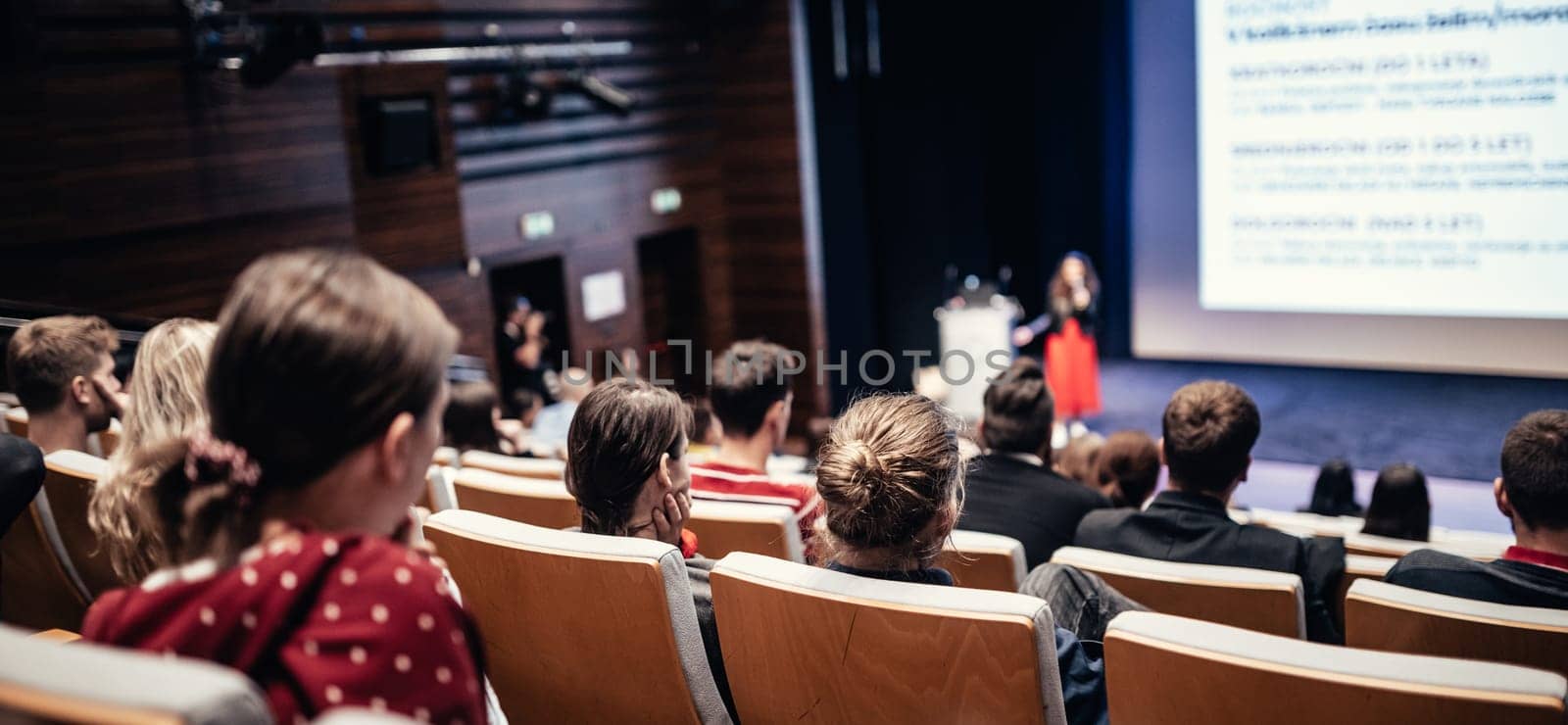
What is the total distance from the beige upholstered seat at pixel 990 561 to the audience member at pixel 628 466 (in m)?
0.57

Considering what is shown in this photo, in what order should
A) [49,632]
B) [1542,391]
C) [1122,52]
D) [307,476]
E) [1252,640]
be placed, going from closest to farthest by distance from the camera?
[307,476]
[1252,640]
[49,632]
[1542,391]
[1122,52]

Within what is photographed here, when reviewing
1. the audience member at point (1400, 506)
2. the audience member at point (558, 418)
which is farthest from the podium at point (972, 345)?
the audience member at point (1400, 506)

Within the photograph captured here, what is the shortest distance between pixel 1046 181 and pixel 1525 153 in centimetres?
346

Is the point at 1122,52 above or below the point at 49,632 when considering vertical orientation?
above

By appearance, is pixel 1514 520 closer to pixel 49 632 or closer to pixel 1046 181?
pixel 49 632

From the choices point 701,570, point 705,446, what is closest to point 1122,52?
point 705,446

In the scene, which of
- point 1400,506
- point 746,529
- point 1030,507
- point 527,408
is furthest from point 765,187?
point 746,529

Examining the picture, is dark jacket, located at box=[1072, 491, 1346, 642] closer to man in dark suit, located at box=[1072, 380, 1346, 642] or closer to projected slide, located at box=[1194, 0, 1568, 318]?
man in dark suit, located at box=[1072, 380, 1346, 642]

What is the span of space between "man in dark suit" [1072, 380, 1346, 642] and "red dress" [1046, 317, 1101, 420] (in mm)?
5001

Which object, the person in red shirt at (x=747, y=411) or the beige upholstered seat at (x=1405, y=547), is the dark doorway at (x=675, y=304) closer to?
the person in red shirt at (x=747, y=411)

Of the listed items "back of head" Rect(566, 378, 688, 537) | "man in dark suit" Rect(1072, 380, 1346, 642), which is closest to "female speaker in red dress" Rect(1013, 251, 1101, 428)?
"man in dark suit" Rect(1072, 380, 1346, 642)

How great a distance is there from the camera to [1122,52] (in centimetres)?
902

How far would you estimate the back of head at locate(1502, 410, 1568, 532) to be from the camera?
2.33 m

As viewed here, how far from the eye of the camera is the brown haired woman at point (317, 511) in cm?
100
